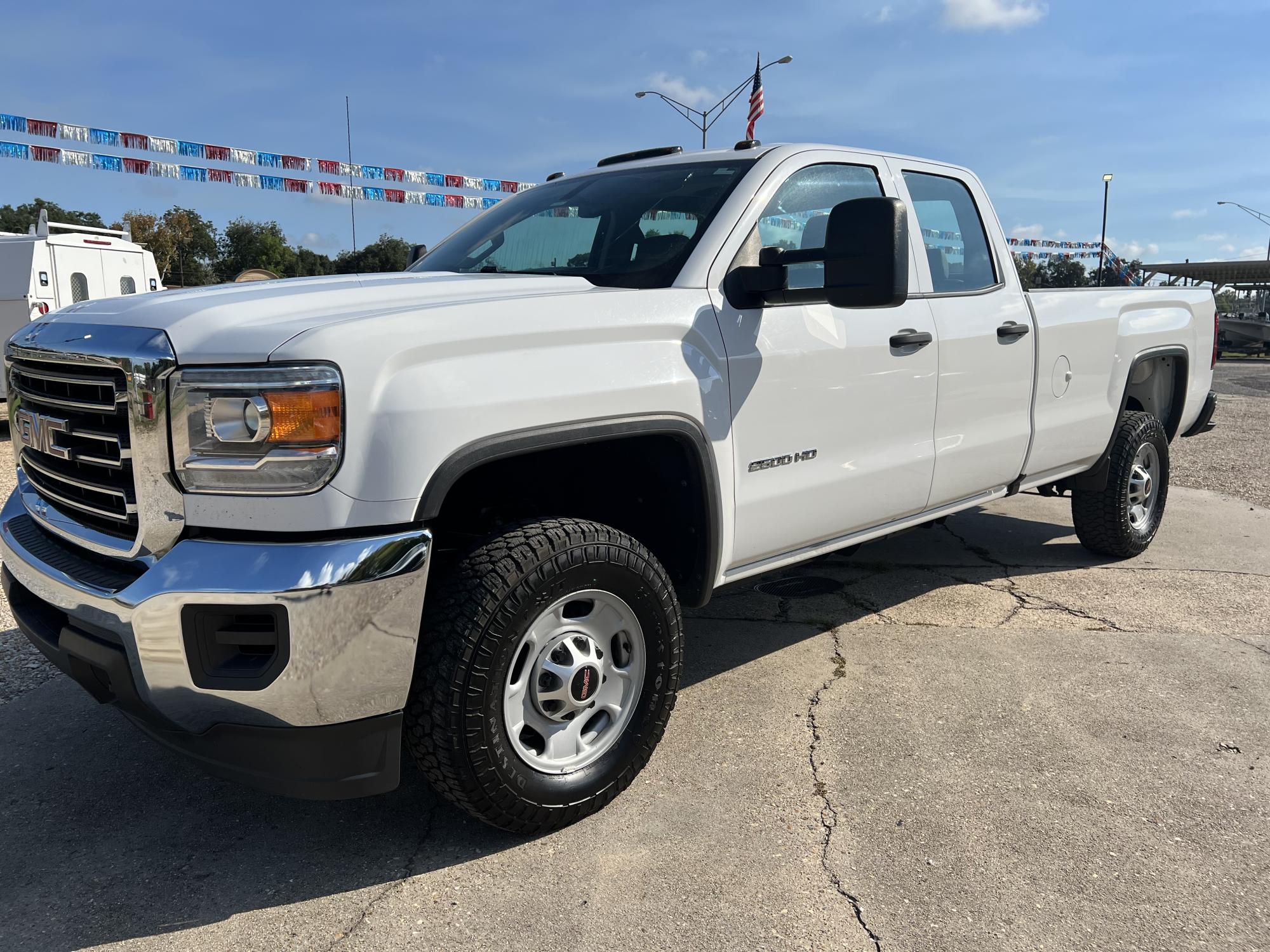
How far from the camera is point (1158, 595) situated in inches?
192

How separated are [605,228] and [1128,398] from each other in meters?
3.78

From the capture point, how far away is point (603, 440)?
2.74m

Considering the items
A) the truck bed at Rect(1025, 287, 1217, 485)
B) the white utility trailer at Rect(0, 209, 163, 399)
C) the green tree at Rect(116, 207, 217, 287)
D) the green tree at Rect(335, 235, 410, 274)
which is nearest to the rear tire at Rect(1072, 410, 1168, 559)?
the truck bed at Rect(1025, 287, 1217, 485)

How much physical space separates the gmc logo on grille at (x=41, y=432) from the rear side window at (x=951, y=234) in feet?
10.2

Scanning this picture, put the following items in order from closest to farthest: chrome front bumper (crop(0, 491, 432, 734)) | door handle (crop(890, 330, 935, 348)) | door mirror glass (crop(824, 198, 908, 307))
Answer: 1. chrome front bumper (crop(0, 491, 432, 734))
2. door mirror glass (crop(824, 198, 908, 307))
3. door handle (crop(890, 330, 935, 348))

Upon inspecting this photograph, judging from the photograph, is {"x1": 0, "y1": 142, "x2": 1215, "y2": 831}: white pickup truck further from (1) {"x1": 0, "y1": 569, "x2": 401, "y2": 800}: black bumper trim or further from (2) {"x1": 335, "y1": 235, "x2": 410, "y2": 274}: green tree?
(2) {"x1": 335, "y1": 235, "x2": 410, "y2": 274}: green tree

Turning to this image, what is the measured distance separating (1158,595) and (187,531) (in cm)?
461

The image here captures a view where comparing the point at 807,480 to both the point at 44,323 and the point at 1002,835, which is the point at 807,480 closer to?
the point at 1002,835

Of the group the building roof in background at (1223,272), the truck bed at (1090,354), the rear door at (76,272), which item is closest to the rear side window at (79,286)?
the rear door at (76,272)

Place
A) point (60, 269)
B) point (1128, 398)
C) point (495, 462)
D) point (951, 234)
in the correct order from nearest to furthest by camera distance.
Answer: point (495, 462) → point (951, 234) → point (1128, 398) → point (60, 269)

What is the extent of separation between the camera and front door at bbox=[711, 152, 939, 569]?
3.05m

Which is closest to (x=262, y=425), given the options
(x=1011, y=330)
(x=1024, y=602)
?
(x=1011, y=330)

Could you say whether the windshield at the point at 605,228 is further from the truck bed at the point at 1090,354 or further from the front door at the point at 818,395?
the truck bed at the point at 1090,354

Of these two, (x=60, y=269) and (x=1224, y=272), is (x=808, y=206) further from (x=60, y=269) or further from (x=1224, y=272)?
(x=1224, y=272)
